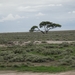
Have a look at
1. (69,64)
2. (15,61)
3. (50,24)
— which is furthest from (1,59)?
(50,24)

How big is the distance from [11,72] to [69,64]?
3.99 metres

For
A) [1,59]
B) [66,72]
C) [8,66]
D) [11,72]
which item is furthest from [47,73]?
[1,59]

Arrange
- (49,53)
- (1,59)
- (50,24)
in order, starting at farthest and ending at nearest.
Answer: (50,24), (49,53), (1,59)

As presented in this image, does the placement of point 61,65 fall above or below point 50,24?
below

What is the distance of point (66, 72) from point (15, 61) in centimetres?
508

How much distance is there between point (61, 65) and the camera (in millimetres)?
13922

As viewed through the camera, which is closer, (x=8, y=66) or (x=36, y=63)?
(x=8, y=66)

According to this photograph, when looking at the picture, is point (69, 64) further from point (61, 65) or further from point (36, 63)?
point (36, 63)

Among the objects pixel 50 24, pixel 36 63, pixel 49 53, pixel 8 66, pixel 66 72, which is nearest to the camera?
pixel 66 72

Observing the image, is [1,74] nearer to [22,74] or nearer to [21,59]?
[22,74]

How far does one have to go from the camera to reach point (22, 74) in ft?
39.0

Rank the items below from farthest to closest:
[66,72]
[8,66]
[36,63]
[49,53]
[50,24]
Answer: [50,24], [49,53], [36,63], [8,66], [66,72]

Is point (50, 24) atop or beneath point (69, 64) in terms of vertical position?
atop

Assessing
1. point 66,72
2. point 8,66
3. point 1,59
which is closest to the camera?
point 66,72
